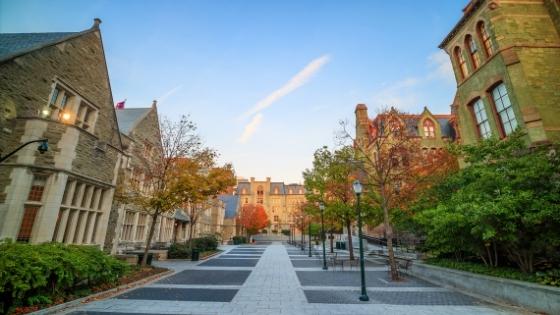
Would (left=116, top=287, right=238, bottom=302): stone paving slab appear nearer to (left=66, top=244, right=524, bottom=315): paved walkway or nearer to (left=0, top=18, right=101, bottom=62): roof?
(left=66, top=244, right=524, bottom=315): paved walkway

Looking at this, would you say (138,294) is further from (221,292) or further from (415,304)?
(415,304)

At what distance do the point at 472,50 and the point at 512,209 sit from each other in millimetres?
12777

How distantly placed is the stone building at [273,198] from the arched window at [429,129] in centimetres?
5169

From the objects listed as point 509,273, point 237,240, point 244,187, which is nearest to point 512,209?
point 509,273

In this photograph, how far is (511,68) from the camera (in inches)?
503

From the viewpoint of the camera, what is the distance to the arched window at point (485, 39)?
14.3m

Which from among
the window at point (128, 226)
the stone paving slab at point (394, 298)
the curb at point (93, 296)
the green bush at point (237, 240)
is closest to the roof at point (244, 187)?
the green bush at point (237, 240)

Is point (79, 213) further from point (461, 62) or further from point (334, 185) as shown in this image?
point (461, 62)

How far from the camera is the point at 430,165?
24.4m

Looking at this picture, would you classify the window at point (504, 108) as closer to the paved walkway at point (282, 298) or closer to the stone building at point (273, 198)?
the paved walkway at point (282, 298)

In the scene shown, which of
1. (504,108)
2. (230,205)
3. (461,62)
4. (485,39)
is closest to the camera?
(504,108)

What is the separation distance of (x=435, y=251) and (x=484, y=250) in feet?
A: 10.1

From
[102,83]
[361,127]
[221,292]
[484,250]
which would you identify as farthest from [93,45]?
[361,127]

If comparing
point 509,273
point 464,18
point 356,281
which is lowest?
point 356,281
